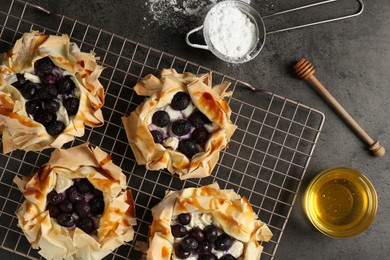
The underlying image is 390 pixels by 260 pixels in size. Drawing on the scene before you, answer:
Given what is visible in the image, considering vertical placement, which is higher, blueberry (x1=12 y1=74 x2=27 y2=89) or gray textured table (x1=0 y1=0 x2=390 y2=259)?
gray textured table (x1=0 y1=0 x2=390 y2=259)

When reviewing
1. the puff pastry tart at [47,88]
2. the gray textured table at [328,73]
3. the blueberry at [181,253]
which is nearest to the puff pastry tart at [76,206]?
the puff pastry tart at [47,88]

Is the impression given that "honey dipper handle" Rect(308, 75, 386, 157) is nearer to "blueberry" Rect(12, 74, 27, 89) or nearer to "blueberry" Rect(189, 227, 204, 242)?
"blueberry" Rect(189, 227, 204, 242)

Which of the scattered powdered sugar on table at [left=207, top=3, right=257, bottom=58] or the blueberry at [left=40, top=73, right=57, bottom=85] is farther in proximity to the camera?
the scattered powdered sugar on table at [left=207, top=3, right=257, bottom=58]

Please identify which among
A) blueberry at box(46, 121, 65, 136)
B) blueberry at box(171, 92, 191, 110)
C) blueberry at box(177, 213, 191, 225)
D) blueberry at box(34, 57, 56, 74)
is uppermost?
blueberry at box(171, 92, 191, 110)

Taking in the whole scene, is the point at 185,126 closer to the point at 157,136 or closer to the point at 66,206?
the point at 157,136

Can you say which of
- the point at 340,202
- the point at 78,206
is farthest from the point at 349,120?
the point at 78,206

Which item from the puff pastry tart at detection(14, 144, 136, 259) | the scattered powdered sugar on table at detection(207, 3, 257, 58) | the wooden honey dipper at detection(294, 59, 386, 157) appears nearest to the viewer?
the puff pastry tart at detection(14, 144, 136, 259)

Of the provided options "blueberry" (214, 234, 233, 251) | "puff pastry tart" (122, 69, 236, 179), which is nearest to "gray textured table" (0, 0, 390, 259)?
"puff pastry tart" (122, 69, 236, 179)
